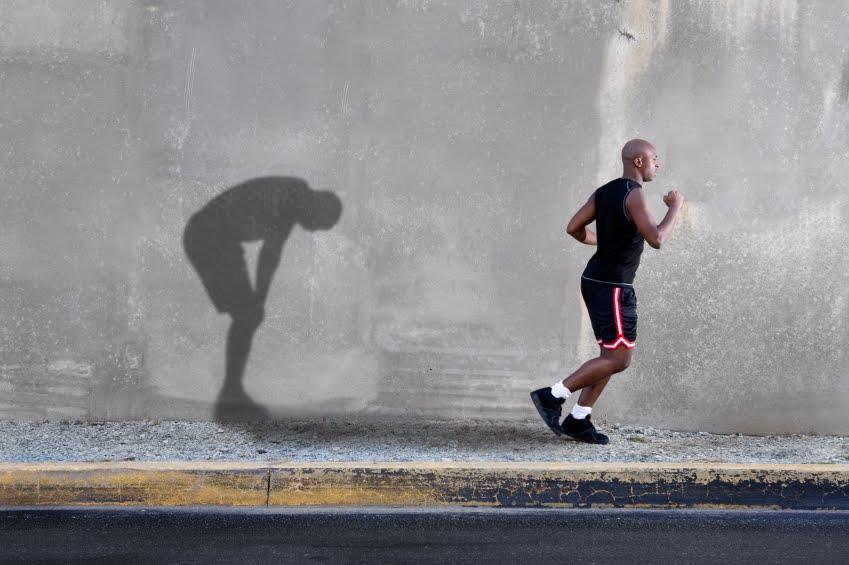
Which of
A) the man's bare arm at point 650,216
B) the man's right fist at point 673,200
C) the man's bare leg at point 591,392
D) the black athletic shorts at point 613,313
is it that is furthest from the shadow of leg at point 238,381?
the man's right fist at point 673,200

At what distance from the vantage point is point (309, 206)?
249 inches

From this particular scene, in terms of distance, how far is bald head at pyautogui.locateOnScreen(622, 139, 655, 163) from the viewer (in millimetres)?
5656

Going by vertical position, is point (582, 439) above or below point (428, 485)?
above

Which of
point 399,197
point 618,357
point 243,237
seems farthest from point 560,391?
point 243,237

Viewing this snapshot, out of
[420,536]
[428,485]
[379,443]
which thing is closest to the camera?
[420,536]

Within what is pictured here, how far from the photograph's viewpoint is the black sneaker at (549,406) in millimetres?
5957

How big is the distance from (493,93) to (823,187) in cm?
210

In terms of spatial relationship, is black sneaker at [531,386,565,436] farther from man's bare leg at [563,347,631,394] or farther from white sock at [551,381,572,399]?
man's bare leg at [563,347,631,394]

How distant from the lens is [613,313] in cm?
570

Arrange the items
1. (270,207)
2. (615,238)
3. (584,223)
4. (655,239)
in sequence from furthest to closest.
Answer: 1. (270,207)
2. (584,223)
3. (615,238)
4. (655,239)

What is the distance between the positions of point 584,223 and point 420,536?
208 cm

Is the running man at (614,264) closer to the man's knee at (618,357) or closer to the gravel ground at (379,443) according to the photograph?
the man's knee at (618,357)

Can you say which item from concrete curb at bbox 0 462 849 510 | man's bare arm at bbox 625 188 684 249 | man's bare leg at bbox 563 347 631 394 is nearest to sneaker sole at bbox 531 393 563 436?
man's bare leg at bbox 563 347 631 394

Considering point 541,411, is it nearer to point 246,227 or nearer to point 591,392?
point 591,392
